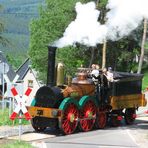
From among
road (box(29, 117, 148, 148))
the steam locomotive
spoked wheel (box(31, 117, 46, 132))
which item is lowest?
road (box(29, 117, 148, 148))

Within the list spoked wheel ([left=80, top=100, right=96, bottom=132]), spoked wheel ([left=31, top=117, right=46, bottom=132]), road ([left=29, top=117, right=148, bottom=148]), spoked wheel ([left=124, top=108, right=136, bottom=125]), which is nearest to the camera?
road ([left=29, top=117, right=148, bottom=148])

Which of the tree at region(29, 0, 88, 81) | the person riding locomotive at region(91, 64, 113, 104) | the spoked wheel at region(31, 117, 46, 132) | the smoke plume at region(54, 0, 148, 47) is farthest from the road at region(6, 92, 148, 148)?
the tree at region(29, 0, 88, 81)

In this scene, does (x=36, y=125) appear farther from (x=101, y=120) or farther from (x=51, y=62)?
(x=101, y=120)

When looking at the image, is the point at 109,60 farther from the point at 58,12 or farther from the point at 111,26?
the point at 111,26

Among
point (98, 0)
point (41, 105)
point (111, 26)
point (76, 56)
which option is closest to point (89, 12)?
point (111, 26)

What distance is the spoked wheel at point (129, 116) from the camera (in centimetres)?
2041

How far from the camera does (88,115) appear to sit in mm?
17734

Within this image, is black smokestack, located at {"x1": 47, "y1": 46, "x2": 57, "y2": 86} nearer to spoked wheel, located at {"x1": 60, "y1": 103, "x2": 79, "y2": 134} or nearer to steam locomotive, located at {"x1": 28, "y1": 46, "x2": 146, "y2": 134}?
steam locomotive, located at {"x1": 28, "y1": 46, "x2": 146, "y2": 134}

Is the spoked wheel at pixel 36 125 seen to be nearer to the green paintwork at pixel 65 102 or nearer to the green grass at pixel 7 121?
the green paintwork at pixel 65 102

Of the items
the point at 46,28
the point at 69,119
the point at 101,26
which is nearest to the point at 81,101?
the point at 69,119

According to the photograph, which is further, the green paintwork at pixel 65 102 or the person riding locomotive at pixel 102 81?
the person riding locomotive at pixel 102 81

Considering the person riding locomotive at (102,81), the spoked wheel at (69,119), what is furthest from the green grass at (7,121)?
the person riding locomotive at (102,81)

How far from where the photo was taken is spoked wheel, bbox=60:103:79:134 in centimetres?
1669

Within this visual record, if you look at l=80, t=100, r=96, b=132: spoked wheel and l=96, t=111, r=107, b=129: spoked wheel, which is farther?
l=96, t=111, r=107, b=129: spoked wheel
